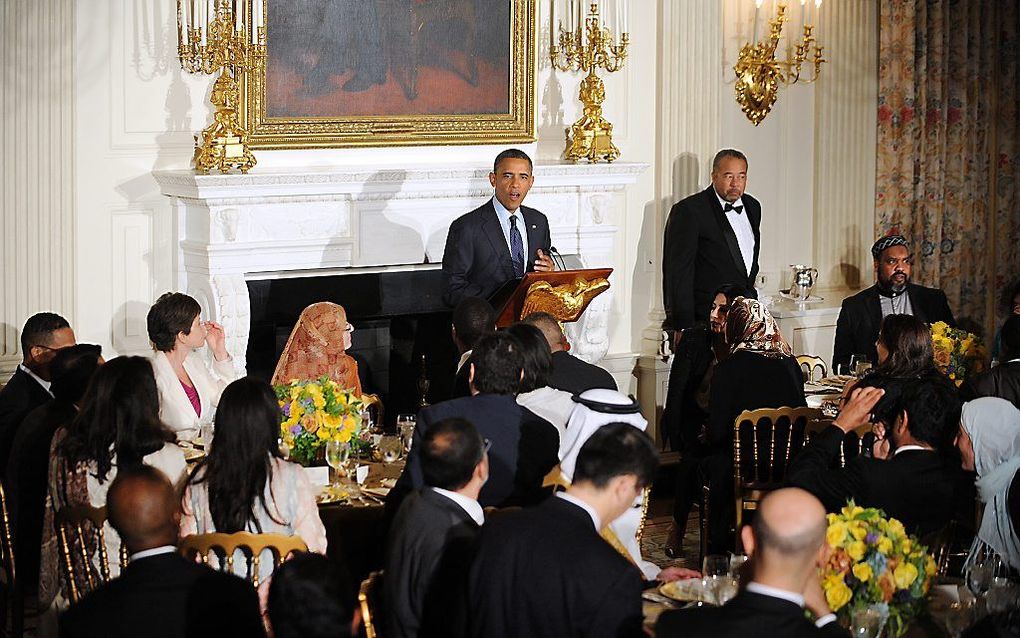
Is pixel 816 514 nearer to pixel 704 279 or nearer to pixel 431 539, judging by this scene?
pixel 431 539

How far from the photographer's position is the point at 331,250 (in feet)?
24.9

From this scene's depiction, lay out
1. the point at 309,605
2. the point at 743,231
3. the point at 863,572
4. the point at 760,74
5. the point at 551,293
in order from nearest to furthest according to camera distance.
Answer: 1. the point at 309,605
2. the point at 863,572
3. the point at 551,293
4. the point at 743,231
5. the point at 760,74

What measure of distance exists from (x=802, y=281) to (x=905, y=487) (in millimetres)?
4767

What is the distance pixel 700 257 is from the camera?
8203 millimetres

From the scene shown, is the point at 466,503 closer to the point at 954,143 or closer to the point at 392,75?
the point at 392,75

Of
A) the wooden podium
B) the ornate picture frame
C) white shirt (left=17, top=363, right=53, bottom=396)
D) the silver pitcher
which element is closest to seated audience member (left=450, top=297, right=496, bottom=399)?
the wooden podium

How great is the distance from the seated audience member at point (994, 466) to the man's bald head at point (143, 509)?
8.39 ft

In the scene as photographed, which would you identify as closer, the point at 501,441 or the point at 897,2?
the point at 501,441

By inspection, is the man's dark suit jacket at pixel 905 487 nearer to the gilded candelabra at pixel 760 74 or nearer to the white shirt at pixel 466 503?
the white shirt at pixel 466 503

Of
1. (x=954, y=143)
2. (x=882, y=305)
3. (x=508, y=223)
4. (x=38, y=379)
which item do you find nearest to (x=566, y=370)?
(x=508, y=223)

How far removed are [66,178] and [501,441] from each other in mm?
3345

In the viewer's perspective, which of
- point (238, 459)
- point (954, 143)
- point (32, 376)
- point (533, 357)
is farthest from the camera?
point (954, 143)

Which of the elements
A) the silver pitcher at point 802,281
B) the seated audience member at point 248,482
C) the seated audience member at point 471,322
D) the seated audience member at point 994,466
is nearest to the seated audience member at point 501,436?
the seated audience member at point 248,482

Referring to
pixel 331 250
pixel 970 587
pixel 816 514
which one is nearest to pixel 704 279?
pixel 331 250
